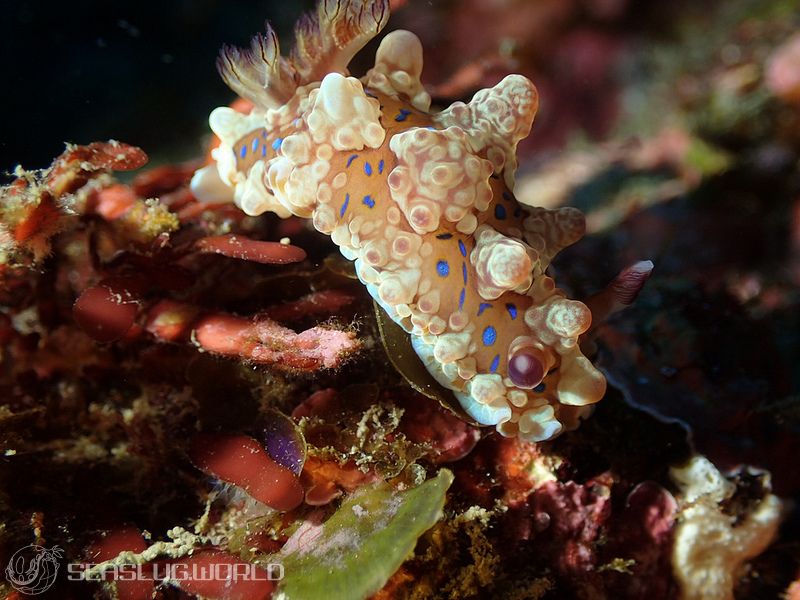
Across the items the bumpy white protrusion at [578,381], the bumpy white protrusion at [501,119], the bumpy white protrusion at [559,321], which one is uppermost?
the bumpy white protrusion at [501,119]

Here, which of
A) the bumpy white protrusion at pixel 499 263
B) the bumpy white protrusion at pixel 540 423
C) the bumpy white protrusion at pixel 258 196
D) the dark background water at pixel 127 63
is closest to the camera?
the bumpy white protrusion at pixel 499 263

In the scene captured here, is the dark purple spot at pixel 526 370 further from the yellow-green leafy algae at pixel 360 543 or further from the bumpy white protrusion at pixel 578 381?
the yellow-green leafy algae at pixel 360 543

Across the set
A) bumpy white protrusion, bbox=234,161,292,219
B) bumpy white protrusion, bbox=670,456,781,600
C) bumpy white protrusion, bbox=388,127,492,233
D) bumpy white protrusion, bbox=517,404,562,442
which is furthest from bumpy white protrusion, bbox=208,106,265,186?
bumpy white protrusion, bbox=670,456,781,600

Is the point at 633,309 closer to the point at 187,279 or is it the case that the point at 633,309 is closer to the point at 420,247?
the point at 420,247

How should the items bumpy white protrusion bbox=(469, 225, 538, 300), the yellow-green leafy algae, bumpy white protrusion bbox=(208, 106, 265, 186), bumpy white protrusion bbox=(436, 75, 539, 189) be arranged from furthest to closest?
bumpy white protrusion bbox=(208, 106, 265, 186), bumpy white protrusion bbox=(436, 75, 539, 189), bumpy white protrusion bbox=(469, 225, 538, 300), the yellow-green leafy algae

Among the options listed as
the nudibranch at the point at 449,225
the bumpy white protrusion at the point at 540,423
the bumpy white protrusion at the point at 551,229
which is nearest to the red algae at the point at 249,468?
the nudibranch at the point at 449,225

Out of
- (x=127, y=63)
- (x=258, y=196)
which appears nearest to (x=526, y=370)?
(x=258, y=196)

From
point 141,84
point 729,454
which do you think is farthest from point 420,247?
point 141,84

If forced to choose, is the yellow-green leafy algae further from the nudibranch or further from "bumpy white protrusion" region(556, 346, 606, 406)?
"bumpy white protrusion" region(556, 346, 606, 406)
